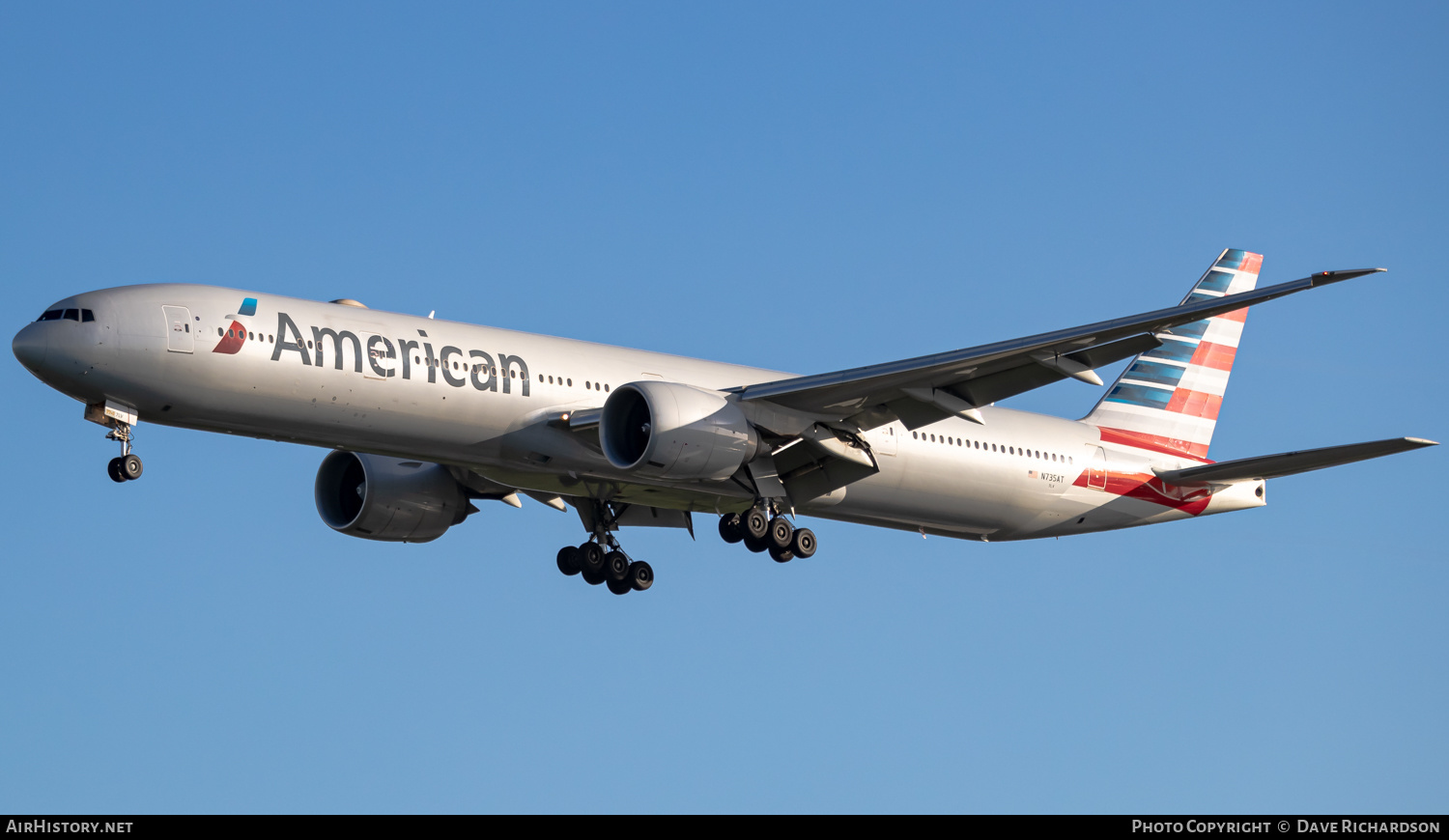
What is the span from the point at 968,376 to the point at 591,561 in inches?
409

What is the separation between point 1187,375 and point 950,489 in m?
9.85

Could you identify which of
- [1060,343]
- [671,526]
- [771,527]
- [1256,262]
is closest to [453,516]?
[671,526]

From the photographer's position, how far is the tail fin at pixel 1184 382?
40125mm

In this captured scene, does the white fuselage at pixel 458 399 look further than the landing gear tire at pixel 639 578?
No

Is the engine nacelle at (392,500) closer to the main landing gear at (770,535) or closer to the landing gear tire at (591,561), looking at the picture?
the landing gear tire at (591,561)

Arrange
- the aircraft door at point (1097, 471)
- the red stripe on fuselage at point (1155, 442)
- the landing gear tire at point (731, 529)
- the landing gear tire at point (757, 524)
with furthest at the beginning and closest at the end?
the red stripe on fuselage at point (1155, 442) → the aircraft door at point (1097, 471) → the landing gear tire at point (731, 529) → the landing gear tire at point (757, 524)

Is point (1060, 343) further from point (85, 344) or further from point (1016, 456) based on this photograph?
point (85, 344)

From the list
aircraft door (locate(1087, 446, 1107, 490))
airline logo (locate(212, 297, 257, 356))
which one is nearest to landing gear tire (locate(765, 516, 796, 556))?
aircraft door (locate(1087, 446, 1107, 490))

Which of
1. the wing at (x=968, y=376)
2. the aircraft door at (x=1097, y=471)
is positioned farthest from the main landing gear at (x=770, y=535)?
the aircraft door at (x=1097, y=471)

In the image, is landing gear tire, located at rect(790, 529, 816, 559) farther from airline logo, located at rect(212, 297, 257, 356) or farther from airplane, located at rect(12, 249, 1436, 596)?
airline logo, located at rect(212, 297, 257, 356)

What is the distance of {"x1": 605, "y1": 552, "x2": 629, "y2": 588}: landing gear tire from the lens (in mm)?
36875

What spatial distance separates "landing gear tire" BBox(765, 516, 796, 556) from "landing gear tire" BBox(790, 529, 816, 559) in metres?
0.16

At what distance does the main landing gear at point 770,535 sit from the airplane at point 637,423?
2.1 inches
